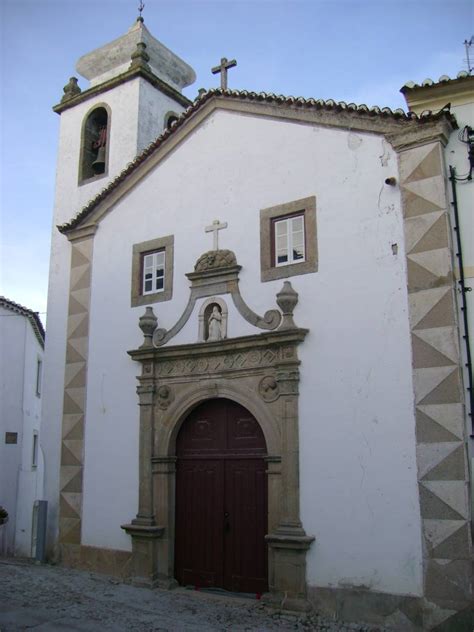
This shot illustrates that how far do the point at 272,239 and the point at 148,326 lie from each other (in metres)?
2.34

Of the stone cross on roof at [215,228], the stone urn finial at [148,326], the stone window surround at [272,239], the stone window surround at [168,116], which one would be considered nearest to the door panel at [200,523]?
the stone urn finial at [148,326]

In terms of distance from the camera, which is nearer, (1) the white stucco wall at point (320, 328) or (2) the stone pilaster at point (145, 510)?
(1) the white stucco wall at point (320, 328)

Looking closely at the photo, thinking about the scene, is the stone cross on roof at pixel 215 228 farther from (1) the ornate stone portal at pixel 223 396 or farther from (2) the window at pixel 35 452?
(2) the window at pixel 35 452

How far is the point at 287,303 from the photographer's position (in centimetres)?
862

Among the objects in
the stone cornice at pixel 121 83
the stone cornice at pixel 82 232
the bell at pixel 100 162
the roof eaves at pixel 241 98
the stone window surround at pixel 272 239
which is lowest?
the stone window surround at pixel 272 239

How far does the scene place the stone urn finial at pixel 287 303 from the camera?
862 centimetres

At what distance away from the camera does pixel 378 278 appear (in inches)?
317

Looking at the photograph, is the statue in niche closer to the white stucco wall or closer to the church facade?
the church facade

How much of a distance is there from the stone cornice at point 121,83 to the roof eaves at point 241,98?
2346 millimetres

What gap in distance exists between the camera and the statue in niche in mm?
9445

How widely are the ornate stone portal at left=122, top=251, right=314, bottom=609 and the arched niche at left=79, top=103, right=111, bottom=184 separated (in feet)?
13.2

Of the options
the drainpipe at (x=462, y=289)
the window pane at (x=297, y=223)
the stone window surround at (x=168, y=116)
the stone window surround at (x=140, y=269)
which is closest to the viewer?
the drainpipe at (x=462, y=289)

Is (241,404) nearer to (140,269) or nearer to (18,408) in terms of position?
(140,269)

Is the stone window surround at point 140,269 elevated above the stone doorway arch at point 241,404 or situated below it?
above
